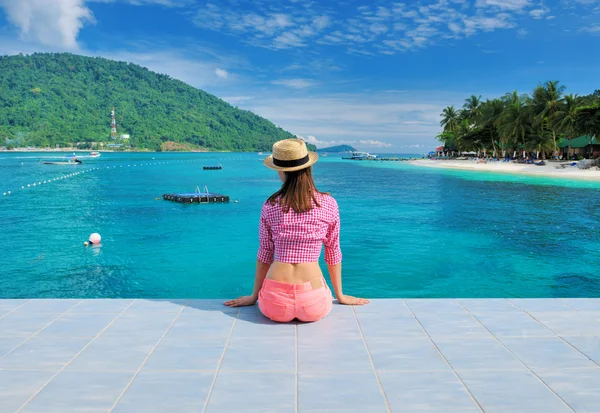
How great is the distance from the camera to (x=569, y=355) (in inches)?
159

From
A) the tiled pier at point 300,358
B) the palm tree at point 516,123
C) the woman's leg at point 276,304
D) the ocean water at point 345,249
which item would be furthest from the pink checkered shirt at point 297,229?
the palm tree at point 516,123

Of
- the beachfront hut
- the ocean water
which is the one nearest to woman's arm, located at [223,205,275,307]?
the ocean water

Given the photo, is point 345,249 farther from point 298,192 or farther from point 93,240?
point 298,192

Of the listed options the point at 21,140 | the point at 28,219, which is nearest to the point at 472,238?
the point at 28,219

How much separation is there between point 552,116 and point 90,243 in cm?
5975

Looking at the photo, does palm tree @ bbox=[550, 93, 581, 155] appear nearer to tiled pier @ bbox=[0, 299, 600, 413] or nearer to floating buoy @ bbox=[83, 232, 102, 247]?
floating buoy @ bbox=[83, 232, 102, 247]

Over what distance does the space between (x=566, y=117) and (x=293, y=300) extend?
60307 mm

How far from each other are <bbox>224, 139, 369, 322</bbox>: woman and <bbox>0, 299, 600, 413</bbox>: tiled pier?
267 millimetres

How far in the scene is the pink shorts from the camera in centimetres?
445

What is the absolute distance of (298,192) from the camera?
14.6 ft

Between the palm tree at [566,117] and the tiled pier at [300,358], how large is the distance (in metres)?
58.0

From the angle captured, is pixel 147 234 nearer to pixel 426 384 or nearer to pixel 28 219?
pixel 28 219

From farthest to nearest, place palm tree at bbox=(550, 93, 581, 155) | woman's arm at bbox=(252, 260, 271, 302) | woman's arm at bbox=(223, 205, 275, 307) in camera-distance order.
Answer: palm tree at bbox=(550, 93, 581, 155)
woman's arm at bbox=(252, 260, 271, 302)
woman's arm at bbox=(223, 205, 275, 307)

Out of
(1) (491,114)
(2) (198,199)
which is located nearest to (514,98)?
(1) (491,114)
